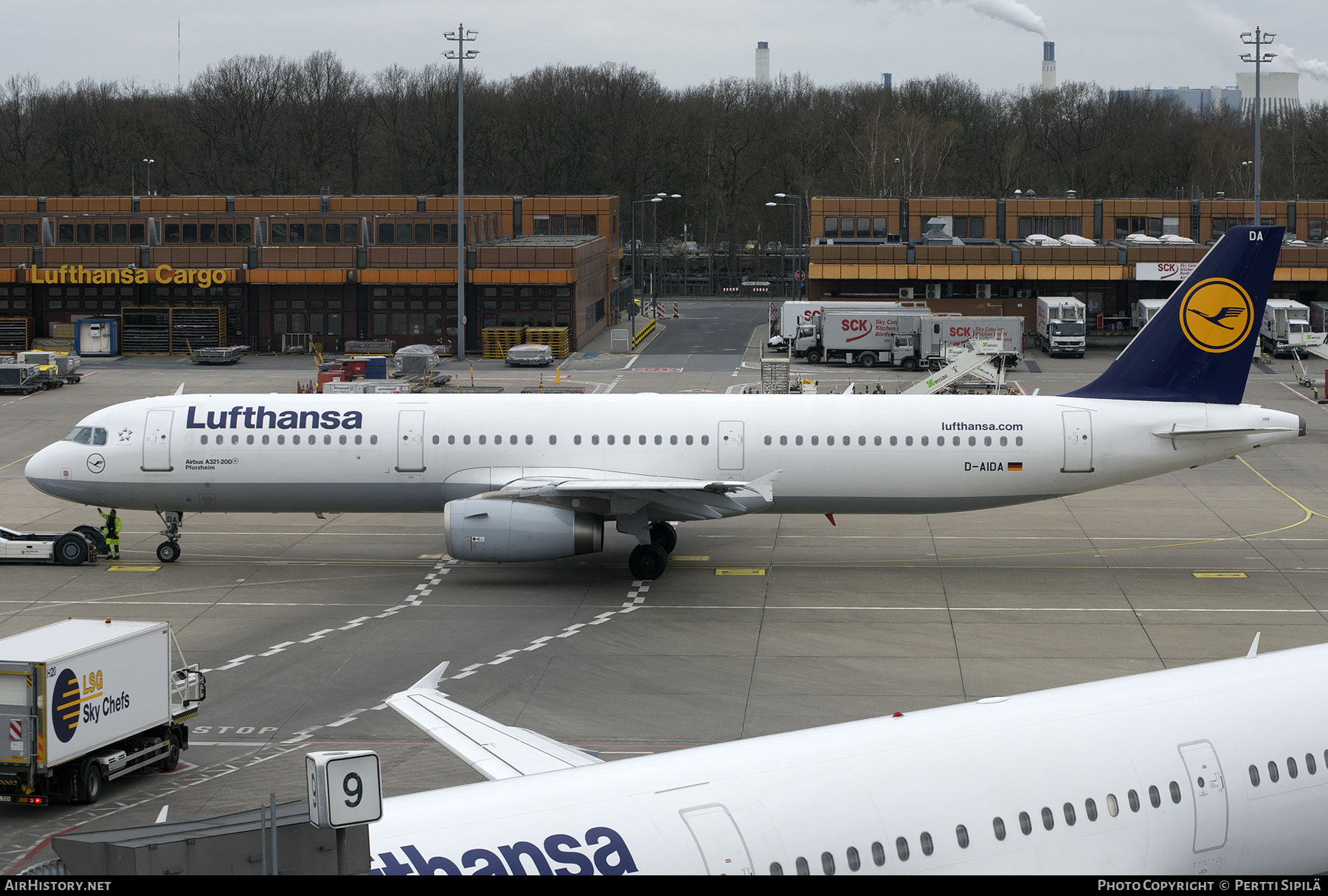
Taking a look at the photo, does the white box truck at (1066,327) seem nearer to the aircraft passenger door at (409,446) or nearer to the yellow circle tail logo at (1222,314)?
the yellow circle tail logo at (1222,314)

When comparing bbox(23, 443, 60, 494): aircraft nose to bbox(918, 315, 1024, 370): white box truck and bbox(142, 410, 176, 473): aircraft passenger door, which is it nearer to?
bbox(142, 410, 176, 473): aircraft passenger door

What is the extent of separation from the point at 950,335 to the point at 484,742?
6728 centimetres

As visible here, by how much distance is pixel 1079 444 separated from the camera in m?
33.2

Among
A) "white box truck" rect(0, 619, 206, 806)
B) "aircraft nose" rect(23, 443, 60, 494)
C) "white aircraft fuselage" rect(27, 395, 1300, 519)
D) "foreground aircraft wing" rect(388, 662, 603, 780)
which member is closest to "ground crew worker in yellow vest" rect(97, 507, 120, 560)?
"white aircraft fuselage" rect(27, 395, 1300, 519)

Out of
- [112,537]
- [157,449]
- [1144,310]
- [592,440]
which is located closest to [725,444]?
[592,440]

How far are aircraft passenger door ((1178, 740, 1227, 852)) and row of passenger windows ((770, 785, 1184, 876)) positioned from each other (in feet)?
0.35

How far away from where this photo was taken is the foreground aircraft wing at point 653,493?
104 feet

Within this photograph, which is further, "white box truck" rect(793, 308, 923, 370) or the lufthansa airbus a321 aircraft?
"white box truck" rect(793, 308, 923, 370)

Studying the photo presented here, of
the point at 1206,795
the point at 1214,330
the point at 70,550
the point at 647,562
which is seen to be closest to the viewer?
the point at 1206,795

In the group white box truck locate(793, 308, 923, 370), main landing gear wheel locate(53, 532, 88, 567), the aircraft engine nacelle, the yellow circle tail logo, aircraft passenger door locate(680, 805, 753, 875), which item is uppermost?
the yellow circle tail logo

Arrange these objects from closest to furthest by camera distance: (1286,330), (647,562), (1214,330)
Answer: (647,562) → (1214,330) → (1286,330)

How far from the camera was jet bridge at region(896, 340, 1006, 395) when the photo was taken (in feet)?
191

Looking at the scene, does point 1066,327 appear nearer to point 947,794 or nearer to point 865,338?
point 865,338

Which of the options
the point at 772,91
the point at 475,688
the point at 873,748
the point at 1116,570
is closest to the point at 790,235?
the point at 772,91
